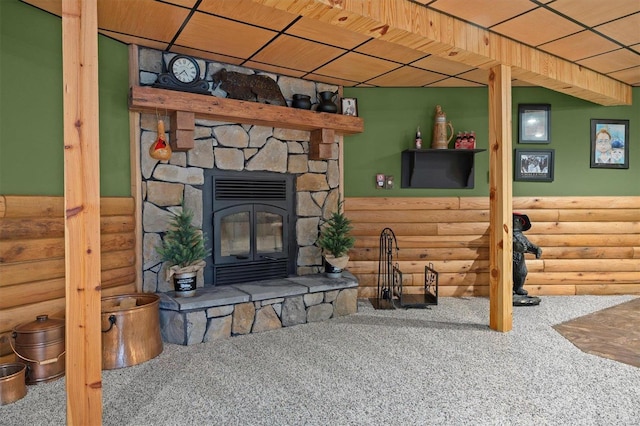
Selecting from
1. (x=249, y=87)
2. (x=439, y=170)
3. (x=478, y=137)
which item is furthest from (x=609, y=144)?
(x=249, y=87)

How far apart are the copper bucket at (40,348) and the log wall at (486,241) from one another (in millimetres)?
3014

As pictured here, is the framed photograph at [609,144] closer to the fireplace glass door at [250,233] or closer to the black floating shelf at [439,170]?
the black floating shelf at [439,170]

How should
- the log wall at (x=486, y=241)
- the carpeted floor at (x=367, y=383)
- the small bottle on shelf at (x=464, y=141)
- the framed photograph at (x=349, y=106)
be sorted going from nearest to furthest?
the carpeted floor at (x=367, y=383), the framed photograph at (x=349, y=106), the small bottle on shelf at (x=464, y=141), the log wall at (x=486, y=241)

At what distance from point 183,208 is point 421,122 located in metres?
2.95

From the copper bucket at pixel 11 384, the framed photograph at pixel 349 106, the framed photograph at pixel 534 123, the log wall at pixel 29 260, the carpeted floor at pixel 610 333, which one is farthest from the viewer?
the framed photograph at pixel 534 123

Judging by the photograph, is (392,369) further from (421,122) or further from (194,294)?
(421,122)

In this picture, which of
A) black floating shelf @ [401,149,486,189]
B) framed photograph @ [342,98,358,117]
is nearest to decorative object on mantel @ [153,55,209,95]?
framed photograph @ [342,98,358,117]

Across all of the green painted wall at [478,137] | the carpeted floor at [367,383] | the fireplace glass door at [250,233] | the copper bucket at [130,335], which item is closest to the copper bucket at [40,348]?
the carpeted floor at [367,383]

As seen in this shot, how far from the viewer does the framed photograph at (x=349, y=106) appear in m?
4.75

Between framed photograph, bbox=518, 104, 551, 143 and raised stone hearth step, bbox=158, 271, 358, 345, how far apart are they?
282 centimetres

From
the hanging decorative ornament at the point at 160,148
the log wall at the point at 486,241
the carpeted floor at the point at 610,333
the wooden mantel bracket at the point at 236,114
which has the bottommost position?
the carpeted floor at the point at 610,333

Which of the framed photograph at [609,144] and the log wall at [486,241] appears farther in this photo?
the framed photograph at [609,144]

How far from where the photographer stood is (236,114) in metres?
3.84

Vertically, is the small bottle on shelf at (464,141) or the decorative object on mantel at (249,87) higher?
the decorative object on mantel at (249,87)
